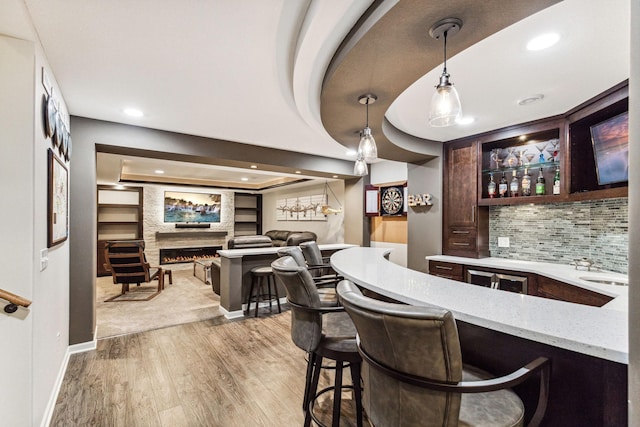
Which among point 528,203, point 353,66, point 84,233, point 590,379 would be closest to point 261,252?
point 84,233

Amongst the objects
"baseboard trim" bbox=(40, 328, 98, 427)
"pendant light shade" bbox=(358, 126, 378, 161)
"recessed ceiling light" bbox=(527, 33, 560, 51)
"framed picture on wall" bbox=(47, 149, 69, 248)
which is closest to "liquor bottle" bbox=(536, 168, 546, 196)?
"recessed ceiling light" bbox=(527, 33, 560, 51)

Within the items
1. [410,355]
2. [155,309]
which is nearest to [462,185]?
[410,355]

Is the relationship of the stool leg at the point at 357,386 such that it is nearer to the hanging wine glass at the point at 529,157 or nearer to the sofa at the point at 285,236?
the hanging wine glass at the point at 529,157

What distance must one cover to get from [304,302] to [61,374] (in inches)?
95.7

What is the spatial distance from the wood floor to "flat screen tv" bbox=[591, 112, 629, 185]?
281 cm

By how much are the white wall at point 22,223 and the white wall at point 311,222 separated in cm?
543

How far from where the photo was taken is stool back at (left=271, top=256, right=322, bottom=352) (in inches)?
64.9

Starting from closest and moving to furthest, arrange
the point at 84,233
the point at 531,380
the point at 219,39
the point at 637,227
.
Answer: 1. the point at 637,227
2. the point at 531,380
3. the point at 219,39
4. the point at 84,233

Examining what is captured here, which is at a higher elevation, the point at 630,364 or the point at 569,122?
the point at 569,122

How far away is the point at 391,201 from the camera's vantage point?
210 inches

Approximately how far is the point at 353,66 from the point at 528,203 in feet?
9.11

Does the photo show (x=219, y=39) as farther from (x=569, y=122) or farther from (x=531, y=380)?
(x=569, y=122)

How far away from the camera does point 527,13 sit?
4.06ft

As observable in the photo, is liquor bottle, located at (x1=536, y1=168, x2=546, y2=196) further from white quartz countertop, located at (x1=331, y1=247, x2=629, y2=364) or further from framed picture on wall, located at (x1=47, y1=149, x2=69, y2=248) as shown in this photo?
framed picture on wall, located at (x1=47, y1=149, x2=69, y2=248)
